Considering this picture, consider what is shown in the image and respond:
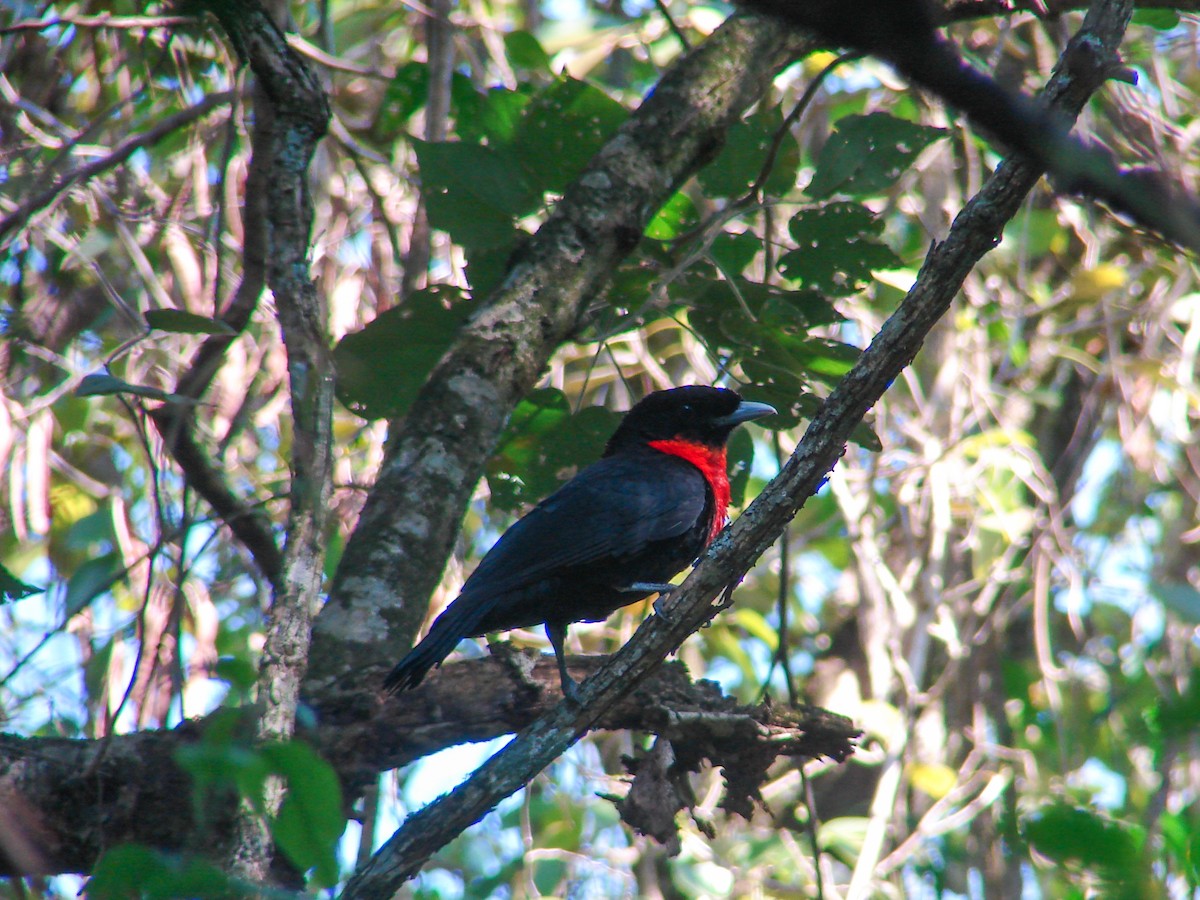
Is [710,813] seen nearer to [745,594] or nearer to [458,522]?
[745,594]

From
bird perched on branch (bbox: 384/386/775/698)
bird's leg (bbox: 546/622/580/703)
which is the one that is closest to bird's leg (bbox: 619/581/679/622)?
bird perched on branch (bbox: 384/386/775/698)

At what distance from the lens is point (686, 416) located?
12.8 feet

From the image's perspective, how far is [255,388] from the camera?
4.83 metres

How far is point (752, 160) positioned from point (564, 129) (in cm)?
53

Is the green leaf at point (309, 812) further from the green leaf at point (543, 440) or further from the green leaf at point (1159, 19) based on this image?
the green leaf at point (1159, 19)

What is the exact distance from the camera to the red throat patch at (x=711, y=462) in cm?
363

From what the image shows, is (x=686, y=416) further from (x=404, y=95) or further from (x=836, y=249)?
(x=404, y=95)

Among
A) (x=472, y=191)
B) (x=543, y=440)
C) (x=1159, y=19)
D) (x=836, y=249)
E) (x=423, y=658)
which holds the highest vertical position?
(x=1159, y=19)

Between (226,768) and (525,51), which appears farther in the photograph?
(525,51)

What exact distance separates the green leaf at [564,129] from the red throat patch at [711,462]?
1.02 metres

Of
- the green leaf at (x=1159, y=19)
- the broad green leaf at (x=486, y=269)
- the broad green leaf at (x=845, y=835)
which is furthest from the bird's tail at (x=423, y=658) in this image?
the green leaf at (x=1159, y=19)

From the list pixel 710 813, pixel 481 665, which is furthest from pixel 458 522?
pixel 710 813

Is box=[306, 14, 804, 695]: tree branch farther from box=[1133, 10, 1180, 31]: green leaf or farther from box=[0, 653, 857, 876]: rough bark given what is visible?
box=[1133, 10, 1180, 31]: green leaf

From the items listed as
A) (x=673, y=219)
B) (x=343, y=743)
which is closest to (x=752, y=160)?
(x=673, y=219)
